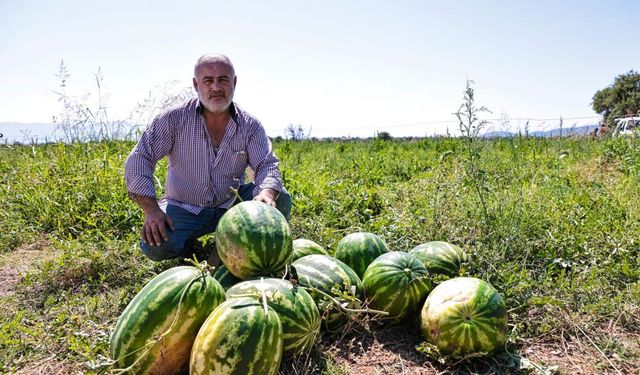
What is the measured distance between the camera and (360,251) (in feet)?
9.70

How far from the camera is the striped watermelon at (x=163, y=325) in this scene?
1.98m

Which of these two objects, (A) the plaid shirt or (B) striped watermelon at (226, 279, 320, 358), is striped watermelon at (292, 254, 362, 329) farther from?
(A) the plaid shirt

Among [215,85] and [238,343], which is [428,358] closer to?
[238,343]

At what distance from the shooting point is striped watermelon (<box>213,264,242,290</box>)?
8.35 feet

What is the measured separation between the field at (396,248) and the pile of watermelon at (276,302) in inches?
5.3

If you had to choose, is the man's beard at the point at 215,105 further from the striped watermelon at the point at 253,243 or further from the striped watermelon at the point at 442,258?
the striped watermelon at the point at 442,258

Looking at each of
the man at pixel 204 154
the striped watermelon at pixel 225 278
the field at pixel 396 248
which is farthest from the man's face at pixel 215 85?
the striped watermelon at pixel 225 278

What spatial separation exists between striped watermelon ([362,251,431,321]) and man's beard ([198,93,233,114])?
172 cm

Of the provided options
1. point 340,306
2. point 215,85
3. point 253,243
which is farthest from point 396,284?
point 215,85

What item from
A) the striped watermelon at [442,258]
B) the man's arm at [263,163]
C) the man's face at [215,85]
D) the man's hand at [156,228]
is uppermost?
the man's face at [215,85]

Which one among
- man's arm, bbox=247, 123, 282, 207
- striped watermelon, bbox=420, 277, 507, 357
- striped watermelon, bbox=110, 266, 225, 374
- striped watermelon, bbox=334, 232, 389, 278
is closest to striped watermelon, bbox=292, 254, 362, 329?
striped watermelon, bbox=334, 232, 389, 278

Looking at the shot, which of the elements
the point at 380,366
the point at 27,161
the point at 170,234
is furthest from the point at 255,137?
the point at 27,161

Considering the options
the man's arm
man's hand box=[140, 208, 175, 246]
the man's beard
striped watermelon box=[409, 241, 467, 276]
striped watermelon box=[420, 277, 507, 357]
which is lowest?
striped watermelon box=[420, 277, 507, 357]

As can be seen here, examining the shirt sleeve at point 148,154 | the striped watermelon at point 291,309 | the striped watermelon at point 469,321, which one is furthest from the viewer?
the shirt sleeve at point 148,154
